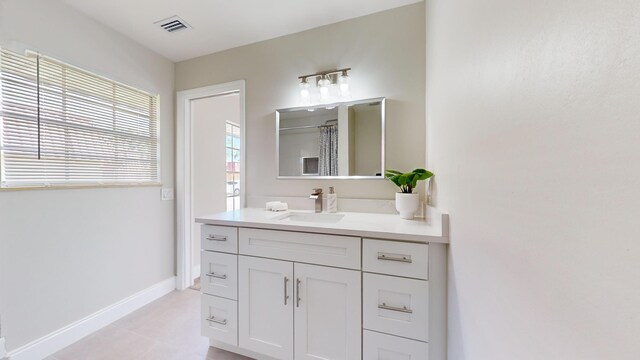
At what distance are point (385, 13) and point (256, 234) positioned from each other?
184 cm

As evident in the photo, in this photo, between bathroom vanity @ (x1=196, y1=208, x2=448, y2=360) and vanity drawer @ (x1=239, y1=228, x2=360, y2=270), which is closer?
bathroom vanity @ (x1=196, y1=208, x2=448, y2=360)

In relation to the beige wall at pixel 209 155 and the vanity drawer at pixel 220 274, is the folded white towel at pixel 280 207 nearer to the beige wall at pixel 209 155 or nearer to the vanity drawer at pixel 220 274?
the vanity drawer at pixel 220 274

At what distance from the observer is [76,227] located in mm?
1688

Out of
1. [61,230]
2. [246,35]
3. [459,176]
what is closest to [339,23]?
[246,35]

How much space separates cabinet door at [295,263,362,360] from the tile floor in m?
0.56

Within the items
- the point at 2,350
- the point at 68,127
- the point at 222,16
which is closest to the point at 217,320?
the point at 2,350

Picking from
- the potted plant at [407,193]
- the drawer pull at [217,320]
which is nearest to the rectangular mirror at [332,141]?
the potted plant at [407,193]

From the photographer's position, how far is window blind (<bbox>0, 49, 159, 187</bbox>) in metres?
1.40

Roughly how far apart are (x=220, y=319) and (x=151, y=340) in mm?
651

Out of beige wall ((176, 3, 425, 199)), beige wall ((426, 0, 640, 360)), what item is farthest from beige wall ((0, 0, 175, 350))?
beige wall ((426, 0, 640, 360))

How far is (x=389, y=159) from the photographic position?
5.79ft

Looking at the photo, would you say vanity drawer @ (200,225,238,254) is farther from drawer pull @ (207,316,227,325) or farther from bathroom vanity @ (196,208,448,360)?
drawer pull @ (207,316,227,325)

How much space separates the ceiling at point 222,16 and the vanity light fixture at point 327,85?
41 centimetres

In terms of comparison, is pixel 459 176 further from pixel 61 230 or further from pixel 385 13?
pixel 61 230
